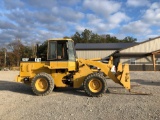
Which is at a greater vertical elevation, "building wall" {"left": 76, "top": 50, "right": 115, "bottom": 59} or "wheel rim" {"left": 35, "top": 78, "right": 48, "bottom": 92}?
"building wall" {"left": 76, "top": 50, "right": 115, "bottom": 59}

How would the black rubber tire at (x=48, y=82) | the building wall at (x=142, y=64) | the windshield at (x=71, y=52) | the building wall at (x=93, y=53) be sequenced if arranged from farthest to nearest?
the building wall at (x=93, y=53)
the building wall at (x=142, y=64)
the windshield at (x=71, y=52)
the black rubber tire at (x=48, y=82)

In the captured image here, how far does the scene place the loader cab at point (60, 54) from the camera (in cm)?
1302

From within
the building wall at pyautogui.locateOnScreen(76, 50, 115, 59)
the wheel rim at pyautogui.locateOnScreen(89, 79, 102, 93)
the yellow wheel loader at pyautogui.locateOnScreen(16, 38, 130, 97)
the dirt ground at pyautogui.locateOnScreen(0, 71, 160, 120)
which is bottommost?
the dirt ground at pyautogui.locateOnScreen(0, 71, 160, 120)

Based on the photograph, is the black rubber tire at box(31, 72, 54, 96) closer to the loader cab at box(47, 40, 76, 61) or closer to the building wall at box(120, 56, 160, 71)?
the loader cab at box(47, 40, 76, 61)

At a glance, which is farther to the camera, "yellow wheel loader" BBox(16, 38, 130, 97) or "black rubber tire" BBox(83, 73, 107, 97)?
"yellow wheel loader" BBox(16, 38, 130, 97)

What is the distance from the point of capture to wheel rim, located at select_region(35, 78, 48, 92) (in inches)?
510

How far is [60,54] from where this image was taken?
13070 mm

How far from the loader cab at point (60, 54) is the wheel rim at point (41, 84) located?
3.15 ft

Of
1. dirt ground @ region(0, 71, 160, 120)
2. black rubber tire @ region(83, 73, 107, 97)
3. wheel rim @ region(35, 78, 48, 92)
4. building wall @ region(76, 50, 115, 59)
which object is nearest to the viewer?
dirt ground @ region(0, 71, 160, 120)

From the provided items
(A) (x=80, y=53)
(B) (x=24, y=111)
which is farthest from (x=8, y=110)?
(A) (x=80, y=53)

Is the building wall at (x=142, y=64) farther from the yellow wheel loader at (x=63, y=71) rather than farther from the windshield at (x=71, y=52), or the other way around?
the windshield at (x=71, y=52)

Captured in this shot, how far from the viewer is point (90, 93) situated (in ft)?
39.5

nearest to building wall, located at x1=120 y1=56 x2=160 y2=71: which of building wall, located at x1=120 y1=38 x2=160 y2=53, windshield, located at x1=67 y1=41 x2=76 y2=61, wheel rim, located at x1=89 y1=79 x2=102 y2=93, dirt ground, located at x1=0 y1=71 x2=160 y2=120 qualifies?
building wall, located at x1=120 y1=38 x2=160 y2=53

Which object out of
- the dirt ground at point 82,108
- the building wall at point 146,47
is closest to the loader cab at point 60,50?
the dirt ground at point 82,108
